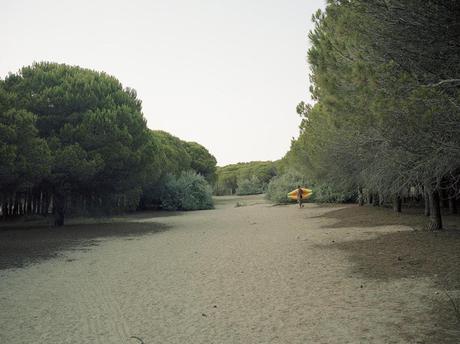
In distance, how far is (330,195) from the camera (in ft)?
106

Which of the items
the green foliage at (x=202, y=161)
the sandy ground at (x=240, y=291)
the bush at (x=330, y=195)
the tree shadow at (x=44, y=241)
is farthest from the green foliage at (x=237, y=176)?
the sandy ground at (x=240, y=291)

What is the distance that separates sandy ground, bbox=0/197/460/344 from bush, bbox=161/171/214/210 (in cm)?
2118

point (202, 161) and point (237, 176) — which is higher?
point (202, 161)

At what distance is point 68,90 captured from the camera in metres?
Answer: 18.6

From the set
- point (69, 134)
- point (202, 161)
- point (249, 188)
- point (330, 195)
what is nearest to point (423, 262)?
point (69, 134)

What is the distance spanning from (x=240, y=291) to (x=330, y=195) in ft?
88.0

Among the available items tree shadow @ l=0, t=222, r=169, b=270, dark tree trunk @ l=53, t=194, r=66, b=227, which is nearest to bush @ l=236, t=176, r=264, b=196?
dark tree trunk @ l=53, t=194, r=66, b=227

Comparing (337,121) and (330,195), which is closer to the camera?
(337,121)

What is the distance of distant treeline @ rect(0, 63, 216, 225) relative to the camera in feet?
49.4

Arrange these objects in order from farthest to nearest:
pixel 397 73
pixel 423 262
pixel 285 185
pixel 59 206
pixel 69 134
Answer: pixel 285 185 → pixel 59 206 → pixel 69 134 → pixel 423 262 → pixel 397 73

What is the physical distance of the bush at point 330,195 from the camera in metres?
31.1

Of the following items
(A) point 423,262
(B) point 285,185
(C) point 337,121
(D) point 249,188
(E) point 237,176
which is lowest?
(A) point 423,262

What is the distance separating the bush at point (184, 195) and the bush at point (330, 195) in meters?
9.92

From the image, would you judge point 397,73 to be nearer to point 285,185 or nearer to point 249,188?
point 285,185
